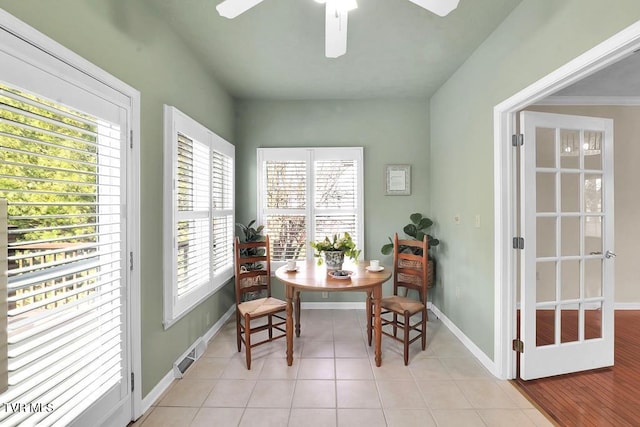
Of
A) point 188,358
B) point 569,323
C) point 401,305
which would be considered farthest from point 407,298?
point 188,358

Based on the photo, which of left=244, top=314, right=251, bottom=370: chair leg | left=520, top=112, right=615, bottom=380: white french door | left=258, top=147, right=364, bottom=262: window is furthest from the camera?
left=258, top=147, right=364, bottom=262: window

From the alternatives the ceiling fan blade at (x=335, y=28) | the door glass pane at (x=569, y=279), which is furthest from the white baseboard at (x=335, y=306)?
the ceiling fan blade at (x=335, y=28)

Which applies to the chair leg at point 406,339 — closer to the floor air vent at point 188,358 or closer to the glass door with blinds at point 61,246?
the floor air vent at point 188,358

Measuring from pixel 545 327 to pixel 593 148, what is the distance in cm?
147

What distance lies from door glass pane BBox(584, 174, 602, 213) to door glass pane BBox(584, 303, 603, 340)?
76cm

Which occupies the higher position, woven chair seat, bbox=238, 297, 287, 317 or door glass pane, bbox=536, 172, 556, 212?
door glass pane, bbox=536, 172, 556, 212

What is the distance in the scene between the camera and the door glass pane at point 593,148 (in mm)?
2318

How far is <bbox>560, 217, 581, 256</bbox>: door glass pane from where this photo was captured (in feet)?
7.47

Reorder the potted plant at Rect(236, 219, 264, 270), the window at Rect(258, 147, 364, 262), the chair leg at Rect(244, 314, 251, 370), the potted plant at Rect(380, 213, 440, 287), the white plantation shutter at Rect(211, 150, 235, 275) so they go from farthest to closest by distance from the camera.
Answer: the window at Rect(258, 147, 364, 262), the potted plant at Rect(236, 219, 264, 270), the potted plant at Rect(380, 213, 440, 287), the white plantation shutter at Rect(211, 150, 235, 275), the chair leg at Rect(244, 314, 251, 370)

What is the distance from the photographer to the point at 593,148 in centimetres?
234

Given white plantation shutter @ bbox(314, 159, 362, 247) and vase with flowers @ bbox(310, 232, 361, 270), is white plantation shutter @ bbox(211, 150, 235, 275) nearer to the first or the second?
white plantation shutter @ bbox(314, 159, 362, 247)

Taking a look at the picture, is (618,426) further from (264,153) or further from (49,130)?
(264,153)

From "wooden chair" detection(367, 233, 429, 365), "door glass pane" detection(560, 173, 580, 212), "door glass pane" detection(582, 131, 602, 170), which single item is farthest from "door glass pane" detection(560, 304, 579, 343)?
"door glass pane" detection(582, 131, 602, 170)

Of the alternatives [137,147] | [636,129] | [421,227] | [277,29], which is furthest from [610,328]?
[137,147]
